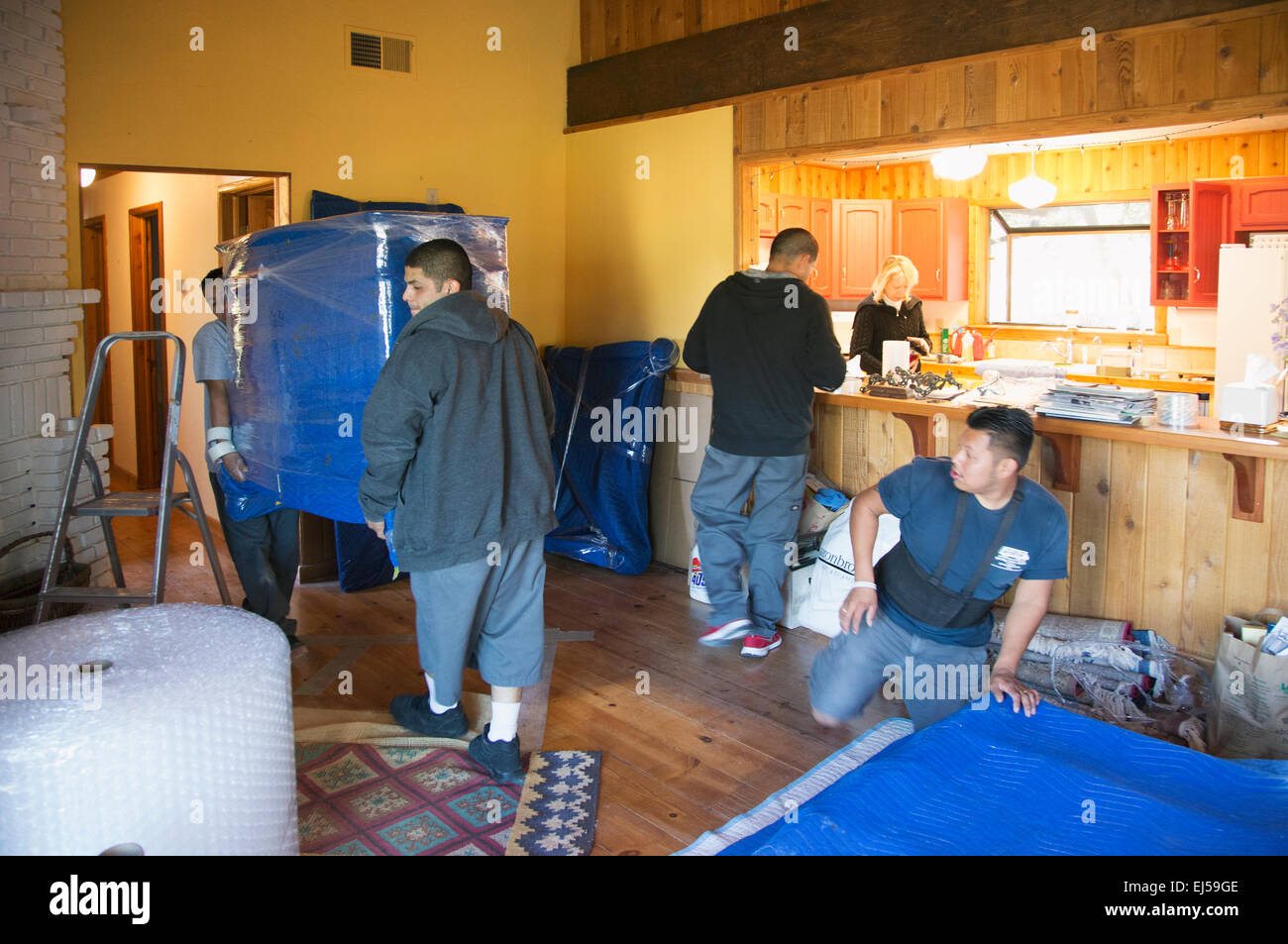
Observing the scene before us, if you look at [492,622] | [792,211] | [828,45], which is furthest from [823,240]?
[492,622]

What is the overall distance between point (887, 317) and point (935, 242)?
7.34 feet

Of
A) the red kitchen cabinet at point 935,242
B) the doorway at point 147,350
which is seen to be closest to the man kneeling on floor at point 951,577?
the red kitchen cabinet at point 935,242

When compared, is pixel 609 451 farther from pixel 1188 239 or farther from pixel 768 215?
pixel 1188 239

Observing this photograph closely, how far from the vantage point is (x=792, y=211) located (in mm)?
7422

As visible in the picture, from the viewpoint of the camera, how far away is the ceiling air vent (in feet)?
17.2

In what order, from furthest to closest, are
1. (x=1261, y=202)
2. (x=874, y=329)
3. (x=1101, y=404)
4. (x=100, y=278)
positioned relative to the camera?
(x=100, y=278)
(x=1261, y=202)
(x=874, y=329)
(x=1101, y=404)

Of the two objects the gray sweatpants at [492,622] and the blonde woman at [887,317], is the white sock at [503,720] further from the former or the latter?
the blonde woman at [887,317]

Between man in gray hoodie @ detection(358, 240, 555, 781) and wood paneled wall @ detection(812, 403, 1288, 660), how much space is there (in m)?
2.00

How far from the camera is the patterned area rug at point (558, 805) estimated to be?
2.75 meters

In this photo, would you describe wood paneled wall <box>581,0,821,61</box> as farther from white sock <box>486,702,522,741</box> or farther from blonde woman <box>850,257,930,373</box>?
white sock <box>486,702,522,741</box>

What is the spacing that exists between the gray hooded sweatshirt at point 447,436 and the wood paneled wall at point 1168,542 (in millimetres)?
2058
